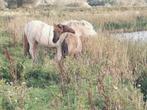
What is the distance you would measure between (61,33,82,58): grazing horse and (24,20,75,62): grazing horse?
15cm

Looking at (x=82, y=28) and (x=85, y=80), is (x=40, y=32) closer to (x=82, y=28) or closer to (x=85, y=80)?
(x=82, y=28)

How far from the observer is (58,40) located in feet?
31.6

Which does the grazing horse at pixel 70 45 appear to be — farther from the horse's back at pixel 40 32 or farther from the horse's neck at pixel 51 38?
the horse's back at pixel 40 32

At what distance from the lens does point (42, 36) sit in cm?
1005

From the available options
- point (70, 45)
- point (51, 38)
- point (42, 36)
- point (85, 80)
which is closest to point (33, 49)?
point (42, 36)

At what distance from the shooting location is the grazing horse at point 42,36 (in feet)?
31.5

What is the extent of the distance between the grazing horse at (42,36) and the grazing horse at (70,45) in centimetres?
15

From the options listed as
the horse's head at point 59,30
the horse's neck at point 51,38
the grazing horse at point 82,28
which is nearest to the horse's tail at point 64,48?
the horse's head at point 59,30

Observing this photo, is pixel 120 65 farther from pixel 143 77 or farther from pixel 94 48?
pixel 94 48

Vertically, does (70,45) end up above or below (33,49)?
above

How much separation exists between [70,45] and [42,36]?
1087mm

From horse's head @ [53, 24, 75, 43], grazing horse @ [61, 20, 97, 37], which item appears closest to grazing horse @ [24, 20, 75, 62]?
horse's head @ [53, 24, 75, 43]

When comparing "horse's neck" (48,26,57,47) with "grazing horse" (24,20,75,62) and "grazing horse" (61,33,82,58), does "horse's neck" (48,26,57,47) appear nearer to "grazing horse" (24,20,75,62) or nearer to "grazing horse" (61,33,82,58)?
"grazing horse" (24,20,75,62)

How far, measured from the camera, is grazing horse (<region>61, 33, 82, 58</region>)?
A: 9.17 meters
